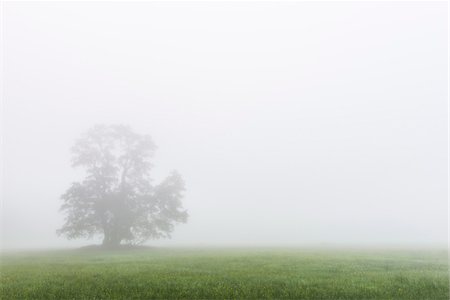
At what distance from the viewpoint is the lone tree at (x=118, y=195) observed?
58312 millimetres

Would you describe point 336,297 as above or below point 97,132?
below

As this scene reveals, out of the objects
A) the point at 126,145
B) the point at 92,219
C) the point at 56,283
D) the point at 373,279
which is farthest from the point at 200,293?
the point at 126,145

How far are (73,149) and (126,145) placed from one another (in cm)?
904

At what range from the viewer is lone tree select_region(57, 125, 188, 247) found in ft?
191

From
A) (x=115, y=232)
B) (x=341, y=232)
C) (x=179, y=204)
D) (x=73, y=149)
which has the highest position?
(x=73, y=149)

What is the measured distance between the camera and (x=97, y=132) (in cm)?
6406

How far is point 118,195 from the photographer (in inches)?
2399

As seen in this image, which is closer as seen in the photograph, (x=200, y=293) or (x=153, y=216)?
(x=200, y=293)

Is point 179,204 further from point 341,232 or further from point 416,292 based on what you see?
point 341,232

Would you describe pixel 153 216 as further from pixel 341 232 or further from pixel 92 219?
pixel 341 232

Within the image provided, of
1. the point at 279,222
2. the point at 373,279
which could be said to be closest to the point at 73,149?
the point at 373,279

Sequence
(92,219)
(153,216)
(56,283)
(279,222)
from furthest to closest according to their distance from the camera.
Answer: (279,222), (153,216), (92,219), (56,283)

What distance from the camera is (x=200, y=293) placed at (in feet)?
55.9

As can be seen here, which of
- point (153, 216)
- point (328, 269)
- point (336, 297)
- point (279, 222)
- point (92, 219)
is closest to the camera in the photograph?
point (336, 297)
